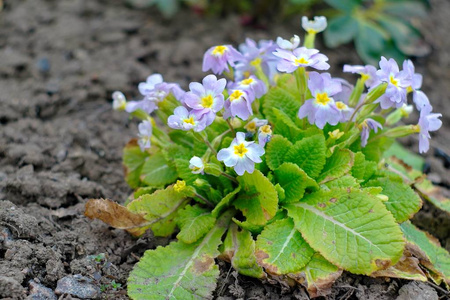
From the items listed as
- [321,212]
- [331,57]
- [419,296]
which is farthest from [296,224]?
[331,57]

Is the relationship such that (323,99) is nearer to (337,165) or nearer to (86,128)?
(337,165)

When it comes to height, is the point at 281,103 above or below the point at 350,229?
above

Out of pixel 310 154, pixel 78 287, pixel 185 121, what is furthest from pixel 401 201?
pixel 78 287

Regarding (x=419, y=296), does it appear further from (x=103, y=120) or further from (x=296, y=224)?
(x=103, y=120)

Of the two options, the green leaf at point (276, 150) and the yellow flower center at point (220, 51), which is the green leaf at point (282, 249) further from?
the yellow flower center at point (220, 51)

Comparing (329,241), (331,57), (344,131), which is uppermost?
(344,131)

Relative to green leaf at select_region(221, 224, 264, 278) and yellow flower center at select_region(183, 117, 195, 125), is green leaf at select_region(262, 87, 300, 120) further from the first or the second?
green leaf at select_region(221, 224, 264, 278)
